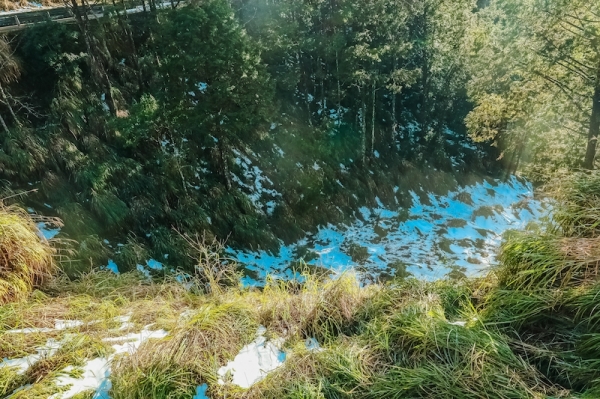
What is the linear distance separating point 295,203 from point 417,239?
5.12 meters

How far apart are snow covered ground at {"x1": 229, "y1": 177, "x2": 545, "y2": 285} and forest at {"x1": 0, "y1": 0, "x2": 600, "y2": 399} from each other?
0.11 metres

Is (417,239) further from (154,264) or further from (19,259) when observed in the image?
(19,259)

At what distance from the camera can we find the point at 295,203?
556 inches

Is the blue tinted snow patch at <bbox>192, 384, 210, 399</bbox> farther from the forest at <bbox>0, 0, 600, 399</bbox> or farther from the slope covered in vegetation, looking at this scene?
the slope covered in vegetation

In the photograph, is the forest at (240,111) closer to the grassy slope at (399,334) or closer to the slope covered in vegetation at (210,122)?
the slope covered in vegetation at (210,122)

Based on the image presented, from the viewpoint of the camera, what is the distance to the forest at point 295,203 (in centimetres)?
252

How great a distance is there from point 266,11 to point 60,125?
9.14m

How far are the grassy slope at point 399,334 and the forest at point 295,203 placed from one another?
0.06 ft

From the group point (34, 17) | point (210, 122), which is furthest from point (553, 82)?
point (34, 17)

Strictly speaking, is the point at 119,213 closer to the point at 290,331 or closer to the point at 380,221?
the point at 290,331

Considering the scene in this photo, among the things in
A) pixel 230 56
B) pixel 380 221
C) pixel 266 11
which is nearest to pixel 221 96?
pixel 230 56

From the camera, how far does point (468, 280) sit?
342 centimetres

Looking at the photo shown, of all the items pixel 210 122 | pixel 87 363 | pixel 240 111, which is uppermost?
pixel 240 111

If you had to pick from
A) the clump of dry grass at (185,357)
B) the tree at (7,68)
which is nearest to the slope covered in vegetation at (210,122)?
the tree at (7,68)
